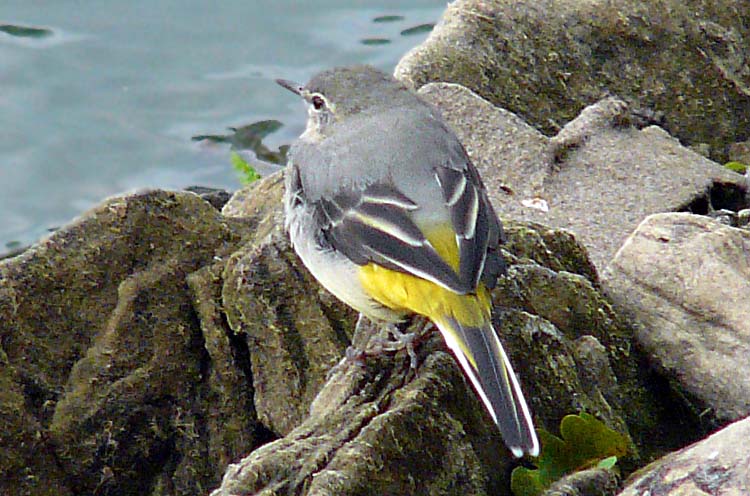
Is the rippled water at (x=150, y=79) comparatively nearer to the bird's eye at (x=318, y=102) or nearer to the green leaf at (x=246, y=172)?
the green leaf at (x=246, y=172)

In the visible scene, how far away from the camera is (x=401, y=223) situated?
4887 mm

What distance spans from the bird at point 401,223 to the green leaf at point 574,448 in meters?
0.32

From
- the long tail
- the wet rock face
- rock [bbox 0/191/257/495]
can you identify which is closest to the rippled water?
the wet rock face

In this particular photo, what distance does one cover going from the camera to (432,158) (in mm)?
5250

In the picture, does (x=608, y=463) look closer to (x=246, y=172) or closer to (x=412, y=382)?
(x=412, y=382)

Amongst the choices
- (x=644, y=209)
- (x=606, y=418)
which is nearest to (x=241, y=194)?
(x=644, y=209)

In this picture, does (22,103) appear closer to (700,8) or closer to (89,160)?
(89,160)

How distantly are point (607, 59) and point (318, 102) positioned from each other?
3.20 m

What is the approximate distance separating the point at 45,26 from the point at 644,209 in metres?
7.38

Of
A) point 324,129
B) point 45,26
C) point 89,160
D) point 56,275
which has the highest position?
point 324,129

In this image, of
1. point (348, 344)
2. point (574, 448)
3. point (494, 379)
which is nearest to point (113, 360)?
point (348, 344)

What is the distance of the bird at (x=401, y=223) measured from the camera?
14.6 ft

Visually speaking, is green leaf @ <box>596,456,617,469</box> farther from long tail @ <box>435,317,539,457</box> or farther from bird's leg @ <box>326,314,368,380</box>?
bird's leg @ <box>326,314,368,380</box>

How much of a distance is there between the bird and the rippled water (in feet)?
18.8
